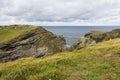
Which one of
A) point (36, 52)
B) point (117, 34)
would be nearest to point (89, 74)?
point (117, 34)

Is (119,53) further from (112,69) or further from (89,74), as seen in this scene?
(89,74)

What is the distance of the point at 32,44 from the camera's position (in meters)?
113

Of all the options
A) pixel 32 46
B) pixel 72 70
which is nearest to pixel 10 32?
pixel 32 46

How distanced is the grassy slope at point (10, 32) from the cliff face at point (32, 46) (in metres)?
4.38

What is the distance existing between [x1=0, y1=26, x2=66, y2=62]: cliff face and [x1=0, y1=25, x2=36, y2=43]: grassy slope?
4.38 m

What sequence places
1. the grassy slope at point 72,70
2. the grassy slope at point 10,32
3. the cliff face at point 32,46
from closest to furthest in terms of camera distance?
the grassy slope at point 72,70
the cliff face at point 32,46
the grassy slope at point 10,32

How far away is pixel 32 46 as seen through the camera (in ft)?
368

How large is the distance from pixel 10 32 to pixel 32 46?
24.2 m

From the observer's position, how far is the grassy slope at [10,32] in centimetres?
11784

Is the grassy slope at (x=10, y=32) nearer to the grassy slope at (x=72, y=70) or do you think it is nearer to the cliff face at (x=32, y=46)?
the cliff face at (x=32, y=46)

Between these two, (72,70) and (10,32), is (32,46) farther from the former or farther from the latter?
(72,70)

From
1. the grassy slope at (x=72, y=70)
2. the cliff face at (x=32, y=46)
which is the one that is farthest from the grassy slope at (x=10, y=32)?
the grassy slope at (x=72, y=70)

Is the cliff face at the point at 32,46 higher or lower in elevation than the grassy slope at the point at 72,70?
lower

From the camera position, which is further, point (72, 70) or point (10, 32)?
point (10, 32)
